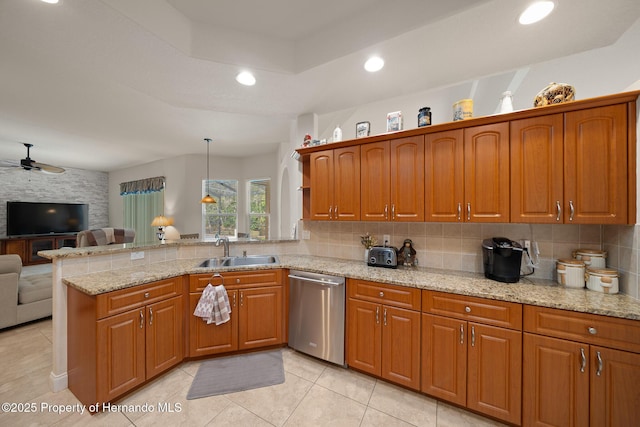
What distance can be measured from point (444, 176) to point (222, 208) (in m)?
5.22

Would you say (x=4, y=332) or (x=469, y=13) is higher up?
(x=469, y=13)

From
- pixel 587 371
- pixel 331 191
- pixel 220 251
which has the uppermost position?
pixel 331 191

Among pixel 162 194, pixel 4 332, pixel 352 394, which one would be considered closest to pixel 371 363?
pixel 352 394

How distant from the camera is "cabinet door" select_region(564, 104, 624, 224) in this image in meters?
1.44

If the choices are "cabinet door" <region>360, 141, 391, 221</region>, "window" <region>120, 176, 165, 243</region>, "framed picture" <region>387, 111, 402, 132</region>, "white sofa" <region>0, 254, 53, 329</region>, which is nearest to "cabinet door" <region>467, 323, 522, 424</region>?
"cabinet door" <region>360, 141, 391, 221</region>

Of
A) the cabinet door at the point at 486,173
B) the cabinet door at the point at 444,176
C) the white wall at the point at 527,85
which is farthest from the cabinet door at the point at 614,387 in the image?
the white wall at the point at 527,85

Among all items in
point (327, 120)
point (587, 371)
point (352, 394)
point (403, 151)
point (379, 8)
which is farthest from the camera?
point (327, 120)

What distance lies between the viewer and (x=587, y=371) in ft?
4.28

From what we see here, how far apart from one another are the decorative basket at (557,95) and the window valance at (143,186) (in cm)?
691

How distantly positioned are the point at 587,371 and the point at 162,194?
729 cm

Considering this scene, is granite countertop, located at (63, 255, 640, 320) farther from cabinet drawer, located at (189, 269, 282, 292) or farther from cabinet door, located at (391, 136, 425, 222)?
cabinet door, located at (391, 136, 425, 222)

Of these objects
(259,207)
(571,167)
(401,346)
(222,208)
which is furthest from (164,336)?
(222,208)

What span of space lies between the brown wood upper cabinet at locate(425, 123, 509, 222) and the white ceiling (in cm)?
62

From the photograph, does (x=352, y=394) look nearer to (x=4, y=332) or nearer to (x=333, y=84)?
(x=333, y=84)
